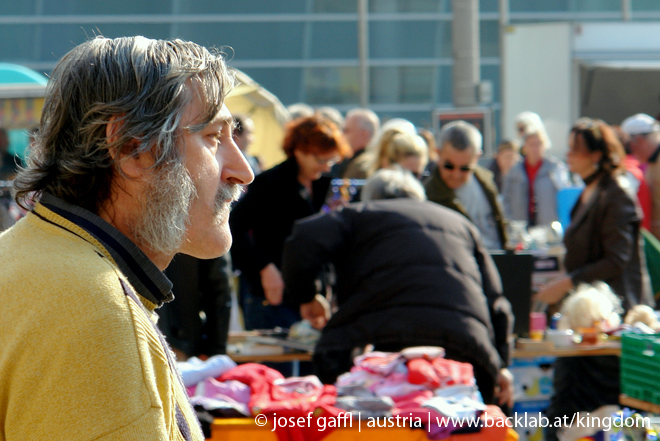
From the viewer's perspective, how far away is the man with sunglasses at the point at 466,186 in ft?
17.2

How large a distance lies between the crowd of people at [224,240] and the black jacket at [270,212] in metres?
0.01

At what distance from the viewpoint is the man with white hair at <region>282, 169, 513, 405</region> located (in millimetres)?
3158

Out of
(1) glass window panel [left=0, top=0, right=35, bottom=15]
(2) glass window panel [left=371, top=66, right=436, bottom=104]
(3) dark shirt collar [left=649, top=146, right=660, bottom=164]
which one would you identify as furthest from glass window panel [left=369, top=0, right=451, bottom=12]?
(3) dark shirt collar [left=649, top=146, right=660, bottom=164]

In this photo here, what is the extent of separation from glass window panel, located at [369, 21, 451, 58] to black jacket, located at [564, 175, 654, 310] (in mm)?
12360

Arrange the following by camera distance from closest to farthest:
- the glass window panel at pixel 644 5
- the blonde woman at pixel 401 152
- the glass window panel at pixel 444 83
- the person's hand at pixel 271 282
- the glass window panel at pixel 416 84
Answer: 1. the person's hand at pixel 271 282
2. the blonde woman at pixel 401 152
3. the glass window panel at pixel 416 84
4. the glass window panel at pixel 444 83
5. the glass window panel at pixel 644 5

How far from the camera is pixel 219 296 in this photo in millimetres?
4023

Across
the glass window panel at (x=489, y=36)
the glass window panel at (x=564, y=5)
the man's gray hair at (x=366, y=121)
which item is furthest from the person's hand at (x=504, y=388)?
the glass window panel at (x=564, y=5)

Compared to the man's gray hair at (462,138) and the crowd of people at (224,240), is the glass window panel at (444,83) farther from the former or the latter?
the man's gray hair at (462,138)

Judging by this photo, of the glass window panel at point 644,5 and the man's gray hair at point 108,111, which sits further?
the glass window panel at point 644,5

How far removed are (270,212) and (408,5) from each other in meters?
13.1

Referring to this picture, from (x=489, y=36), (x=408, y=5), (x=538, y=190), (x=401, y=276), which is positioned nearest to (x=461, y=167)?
(x=401, y=276)

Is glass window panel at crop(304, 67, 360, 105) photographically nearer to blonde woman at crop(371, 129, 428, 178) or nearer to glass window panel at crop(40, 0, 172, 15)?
glass window panel at crop(40, 0, 172, 15)

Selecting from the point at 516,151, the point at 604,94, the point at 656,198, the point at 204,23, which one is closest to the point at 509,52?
the point at 604,94

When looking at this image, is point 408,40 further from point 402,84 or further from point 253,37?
point 253,37
